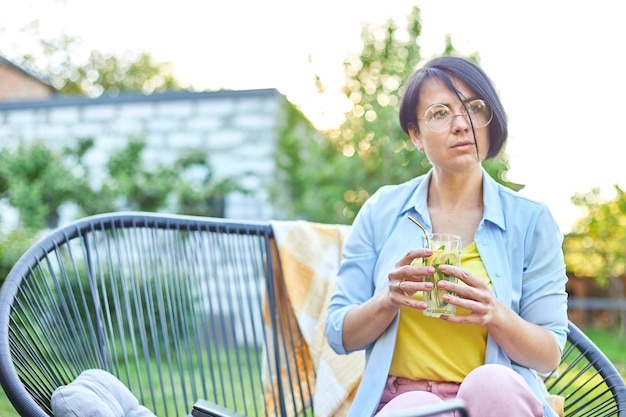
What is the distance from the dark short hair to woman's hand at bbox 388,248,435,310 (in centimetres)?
39

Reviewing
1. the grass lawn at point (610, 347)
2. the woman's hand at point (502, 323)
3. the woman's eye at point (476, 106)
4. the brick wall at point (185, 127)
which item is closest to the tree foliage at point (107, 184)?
the brick wall at point (185, 127)

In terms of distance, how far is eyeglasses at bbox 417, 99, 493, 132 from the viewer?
1502 mm

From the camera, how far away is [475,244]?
60.6 inches

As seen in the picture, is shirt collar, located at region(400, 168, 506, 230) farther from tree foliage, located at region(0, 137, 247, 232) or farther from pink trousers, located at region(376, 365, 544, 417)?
tree foliage, located at region(0, 137, 247, 232)

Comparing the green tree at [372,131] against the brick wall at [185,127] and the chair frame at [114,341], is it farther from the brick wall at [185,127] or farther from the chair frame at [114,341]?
the chair frame at [114,341]

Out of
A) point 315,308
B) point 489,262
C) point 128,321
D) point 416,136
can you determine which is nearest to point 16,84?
point 128,321

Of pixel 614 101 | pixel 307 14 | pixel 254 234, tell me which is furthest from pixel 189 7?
pixel 254 234

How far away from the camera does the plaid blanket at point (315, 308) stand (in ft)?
6.54

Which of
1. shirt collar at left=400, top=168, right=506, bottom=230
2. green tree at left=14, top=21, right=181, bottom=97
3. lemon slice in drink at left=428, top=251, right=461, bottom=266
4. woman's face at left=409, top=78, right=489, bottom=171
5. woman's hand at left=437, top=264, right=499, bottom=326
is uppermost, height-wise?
green tree at left=14, top=21, right=181, bottom=97

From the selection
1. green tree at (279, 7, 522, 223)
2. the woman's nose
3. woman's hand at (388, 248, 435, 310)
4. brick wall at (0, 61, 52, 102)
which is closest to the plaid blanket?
woman's hand at (388, 248, 435, 310)

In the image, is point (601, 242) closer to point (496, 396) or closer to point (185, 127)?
point (185, 127)

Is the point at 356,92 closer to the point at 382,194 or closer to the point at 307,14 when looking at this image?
the point at 307,14

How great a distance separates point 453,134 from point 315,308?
2.78 feet

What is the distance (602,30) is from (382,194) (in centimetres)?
564
